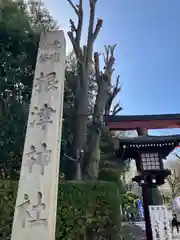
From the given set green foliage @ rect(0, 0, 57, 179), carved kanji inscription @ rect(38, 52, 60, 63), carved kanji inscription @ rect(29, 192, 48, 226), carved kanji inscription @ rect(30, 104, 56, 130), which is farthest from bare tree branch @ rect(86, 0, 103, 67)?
carved kanji inscription @ rect(29, 192, 48, 226)

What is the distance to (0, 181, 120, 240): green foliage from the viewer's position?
12.8 feet

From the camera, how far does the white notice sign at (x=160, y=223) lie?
15.6 ft

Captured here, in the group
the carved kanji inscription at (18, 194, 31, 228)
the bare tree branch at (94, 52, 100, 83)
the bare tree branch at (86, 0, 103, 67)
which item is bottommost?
the carved kanji inscription at (18, 194, 31, 228)

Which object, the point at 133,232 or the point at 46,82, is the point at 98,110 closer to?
the point at 46,82

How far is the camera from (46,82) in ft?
12.5

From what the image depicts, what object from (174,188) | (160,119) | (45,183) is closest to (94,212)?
(45,183)

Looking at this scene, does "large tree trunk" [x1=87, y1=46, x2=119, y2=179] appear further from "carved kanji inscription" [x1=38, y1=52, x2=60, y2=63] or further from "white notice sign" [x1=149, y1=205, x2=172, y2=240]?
"carved kanji inscription" [x1=38, y1=52, x2=60, y2=63]

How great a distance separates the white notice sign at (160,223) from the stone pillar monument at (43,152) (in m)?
2.78

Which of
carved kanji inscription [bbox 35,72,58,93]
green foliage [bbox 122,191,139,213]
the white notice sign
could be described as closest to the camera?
carved kanji inscription [bbox 35,72,58,93]

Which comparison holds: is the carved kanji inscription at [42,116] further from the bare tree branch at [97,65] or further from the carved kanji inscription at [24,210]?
the bare tree branch at [97,65]

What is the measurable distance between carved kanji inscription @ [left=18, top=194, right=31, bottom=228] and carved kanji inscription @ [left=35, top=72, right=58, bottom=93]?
165cm

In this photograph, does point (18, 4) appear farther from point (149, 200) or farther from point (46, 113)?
point (149, 200)

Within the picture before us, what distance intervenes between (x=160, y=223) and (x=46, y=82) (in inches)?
142

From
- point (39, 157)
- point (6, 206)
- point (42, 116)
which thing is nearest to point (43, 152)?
point (39, 157)
